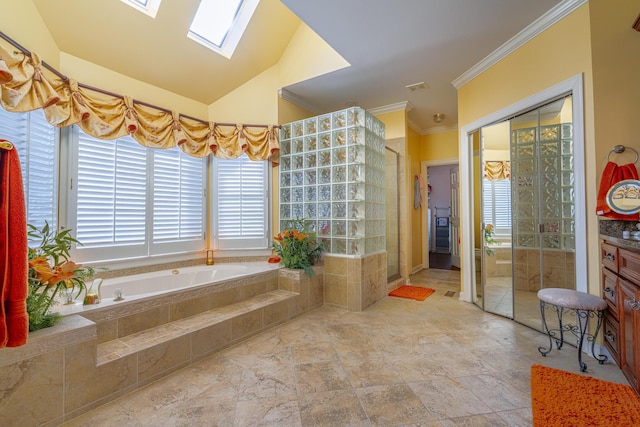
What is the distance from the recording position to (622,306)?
1.62m

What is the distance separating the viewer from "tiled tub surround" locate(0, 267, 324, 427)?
1.35 metres

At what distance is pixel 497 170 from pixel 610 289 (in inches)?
58.3

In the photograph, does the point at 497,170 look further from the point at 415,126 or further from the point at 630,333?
the point at 415,126

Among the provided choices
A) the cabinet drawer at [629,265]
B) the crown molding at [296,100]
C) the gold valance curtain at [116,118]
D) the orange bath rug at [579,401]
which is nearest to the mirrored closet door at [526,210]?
the cabinet drawer at [629,265]

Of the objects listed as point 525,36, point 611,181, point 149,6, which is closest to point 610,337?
point 611,181

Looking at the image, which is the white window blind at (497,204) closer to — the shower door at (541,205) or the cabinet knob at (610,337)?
the shower door at (541,205)

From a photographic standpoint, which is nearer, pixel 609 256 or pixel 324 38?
pixel 609 256

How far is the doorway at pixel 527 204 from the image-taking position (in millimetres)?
2240

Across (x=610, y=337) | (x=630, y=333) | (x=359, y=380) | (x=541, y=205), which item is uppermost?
(x=541, y=205)

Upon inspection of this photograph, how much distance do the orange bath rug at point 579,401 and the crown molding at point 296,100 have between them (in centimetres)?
374

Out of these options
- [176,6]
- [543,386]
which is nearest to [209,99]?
[176,6]

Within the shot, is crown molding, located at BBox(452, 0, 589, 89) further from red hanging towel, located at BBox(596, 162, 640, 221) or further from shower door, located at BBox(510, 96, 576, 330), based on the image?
red hanging towel, located at BBox(596, 162, 640, 221)

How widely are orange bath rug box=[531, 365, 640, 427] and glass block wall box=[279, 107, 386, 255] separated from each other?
5.92ft

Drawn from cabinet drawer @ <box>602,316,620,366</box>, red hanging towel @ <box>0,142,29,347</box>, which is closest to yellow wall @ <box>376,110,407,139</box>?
cabinet drawer @ <box>602,316,620,366</box>
